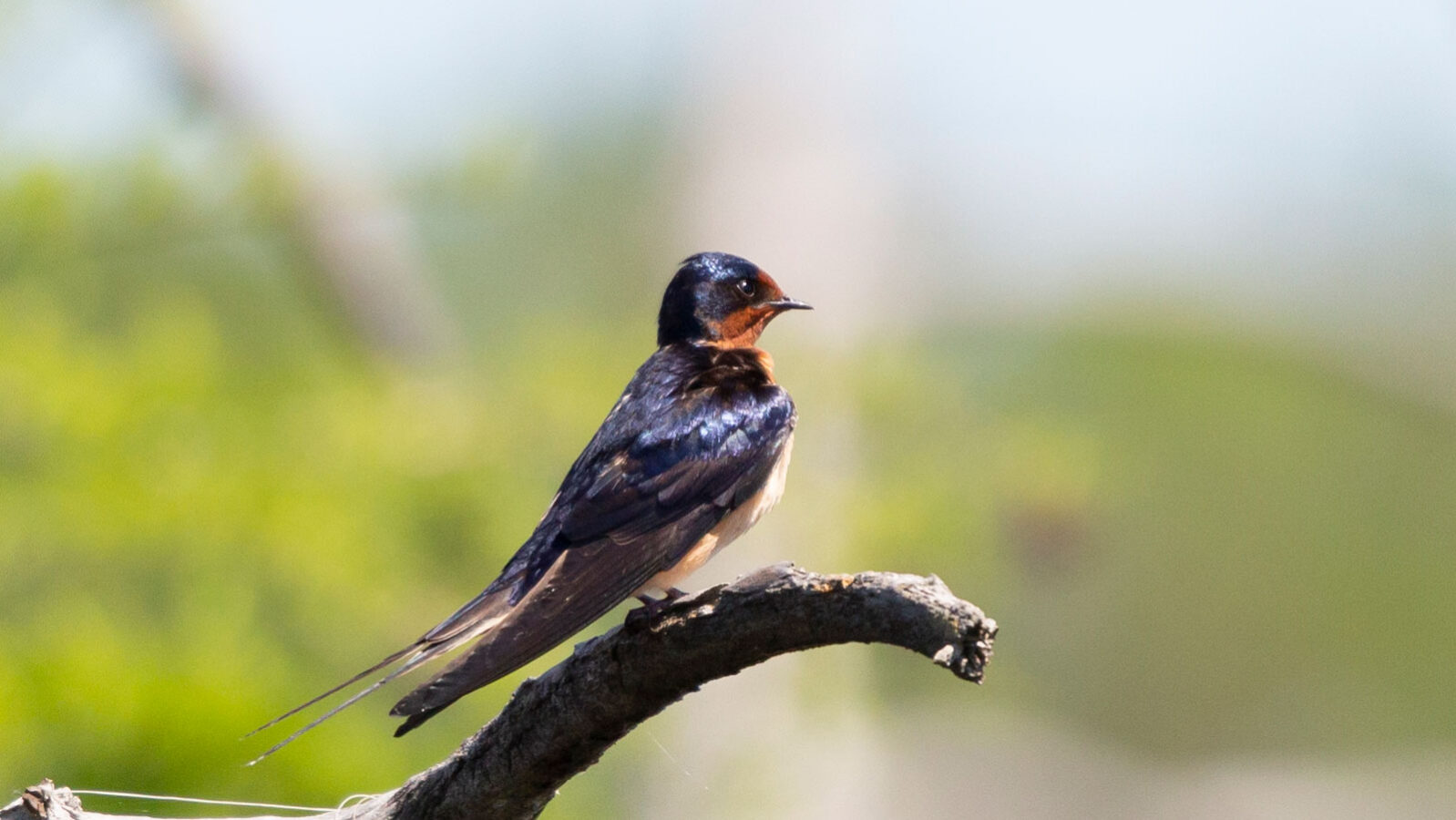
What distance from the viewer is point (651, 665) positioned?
185 cm

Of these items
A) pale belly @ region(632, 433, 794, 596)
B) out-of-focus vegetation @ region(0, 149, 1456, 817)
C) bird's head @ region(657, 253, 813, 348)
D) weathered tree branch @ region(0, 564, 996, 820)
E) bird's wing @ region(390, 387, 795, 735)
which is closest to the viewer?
weathered tree branch @ region(0, 564, 996, 820)

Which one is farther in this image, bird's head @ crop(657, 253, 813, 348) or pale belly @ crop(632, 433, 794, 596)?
bird's head @ crop(657, 253, 813, 348)

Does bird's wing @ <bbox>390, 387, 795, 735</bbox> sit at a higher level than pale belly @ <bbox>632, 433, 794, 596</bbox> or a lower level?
higher

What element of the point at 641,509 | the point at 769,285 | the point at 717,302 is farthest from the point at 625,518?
the point at 769,285

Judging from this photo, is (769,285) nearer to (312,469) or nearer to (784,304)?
(784,304)

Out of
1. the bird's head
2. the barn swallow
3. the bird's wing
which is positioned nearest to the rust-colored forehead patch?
the bird's head

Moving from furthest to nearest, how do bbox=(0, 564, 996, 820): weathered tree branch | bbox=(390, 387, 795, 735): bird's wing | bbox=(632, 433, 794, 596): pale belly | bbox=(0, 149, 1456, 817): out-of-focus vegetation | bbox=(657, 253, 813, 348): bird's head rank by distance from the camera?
bbox=(0, 149, 1456, 817): out-of-focus vegetation → bbox=(657, 253, 813, 348): bird's head → bbox=(632, 433, 794, 596): pale belly → bbox=(390, 387, 795, 735): bird's wing → bbox=(0, 564, 996, 820): weathered tree branch

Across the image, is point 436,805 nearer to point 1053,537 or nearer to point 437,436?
point 437,436

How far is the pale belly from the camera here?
2.47 m

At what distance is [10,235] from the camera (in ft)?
15.8

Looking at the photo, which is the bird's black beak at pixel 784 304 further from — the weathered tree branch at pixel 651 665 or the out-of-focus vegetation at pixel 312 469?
the out-of-focus vegetation at pixel 312 469

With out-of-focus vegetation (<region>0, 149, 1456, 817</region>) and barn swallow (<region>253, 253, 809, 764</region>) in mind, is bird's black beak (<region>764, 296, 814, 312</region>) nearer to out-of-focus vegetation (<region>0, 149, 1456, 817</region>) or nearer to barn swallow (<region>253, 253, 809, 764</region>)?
barn swallow (<region>253, 253, 809, 764</region>)

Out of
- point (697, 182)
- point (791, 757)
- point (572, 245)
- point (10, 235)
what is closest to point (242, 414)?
point (10, 235)

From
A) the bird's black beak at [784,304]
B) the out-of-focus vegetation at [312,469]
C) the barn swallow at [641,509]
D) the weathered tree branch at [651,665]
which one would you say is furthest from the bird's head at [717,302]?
the out-of-focus vegetation at [312,469]
